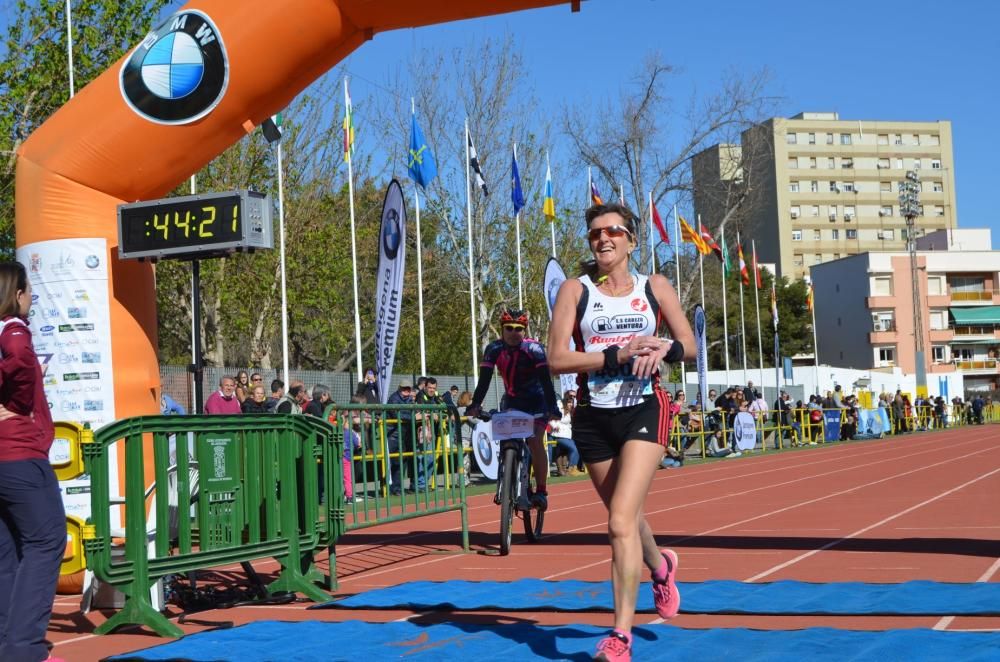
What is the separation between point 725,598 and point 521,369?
13.0ft

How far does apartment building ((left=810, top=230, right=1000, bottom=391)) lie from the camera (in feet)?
322

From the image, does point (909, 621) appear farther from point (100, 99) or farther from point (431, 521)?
point (431, 521)

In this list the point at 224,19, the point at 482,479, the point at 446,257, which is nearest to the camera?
the point at 224,19

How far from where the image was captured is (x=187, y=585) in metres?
9.02

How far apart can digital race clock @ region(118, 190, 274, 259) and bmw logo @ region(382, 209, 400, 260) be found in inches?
312

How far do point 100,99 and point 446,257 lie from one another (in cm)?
3603

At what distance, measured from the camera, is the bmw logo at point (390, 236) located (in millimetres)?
17453

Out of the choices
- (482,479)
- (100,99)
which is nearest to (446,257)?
(482,479)

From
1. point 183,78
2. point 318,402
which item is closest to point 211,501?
point 183,78

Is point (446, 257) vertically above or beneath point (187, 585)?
above

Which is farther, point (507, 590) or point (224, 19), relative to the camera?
point (224, 19)

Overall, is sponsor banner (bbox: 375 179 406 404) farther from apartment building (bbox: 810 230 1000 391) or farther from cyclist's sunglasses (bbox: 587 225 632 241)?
apartment building (bbox: 810 230 1000 391)

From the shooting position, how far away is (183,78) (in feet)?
32.8

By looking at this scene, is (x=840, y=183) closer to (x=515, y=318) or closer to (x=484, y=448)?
(x=484, y=448)
